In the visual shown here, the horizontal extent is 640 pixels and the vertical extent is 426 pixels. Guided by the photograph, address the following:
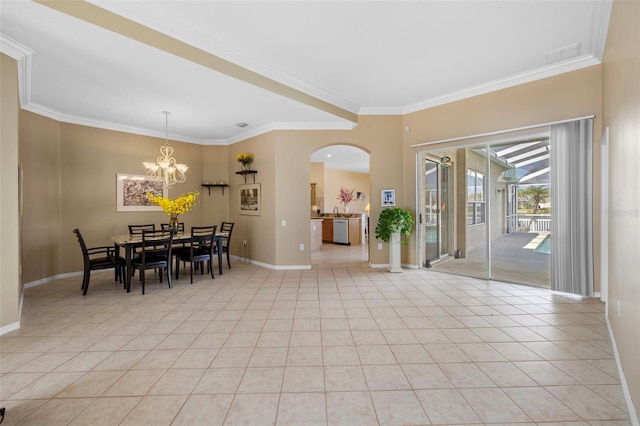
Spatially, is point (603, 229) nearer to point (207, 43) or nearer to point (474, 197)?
point (474, 197)

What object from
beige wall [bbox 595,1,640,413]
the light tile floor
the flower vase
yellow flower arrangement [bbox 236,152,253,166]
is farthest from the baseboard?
beige wall [bbox 595,1,640,413]

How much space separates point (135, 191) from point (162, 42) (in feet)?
13.7

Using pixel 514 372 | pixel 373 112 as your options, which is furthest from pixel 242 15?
pixel 514 372

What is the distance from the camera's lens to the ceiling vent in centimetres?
369

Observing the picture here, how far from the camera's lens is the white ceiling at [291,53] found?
2.91 meters

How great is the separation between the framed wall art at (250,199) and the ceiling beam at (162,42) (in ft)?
8.26

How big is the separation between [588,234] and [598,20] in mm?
2580

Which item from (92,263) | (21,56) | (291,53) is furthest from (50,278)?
A: (291,53)

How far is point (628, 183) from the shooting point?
1937 mm

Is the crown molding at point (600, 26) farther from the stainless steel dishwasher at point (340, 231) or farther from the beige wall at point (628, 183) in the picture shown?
the stainless steel dishwasher at point (340, 231)

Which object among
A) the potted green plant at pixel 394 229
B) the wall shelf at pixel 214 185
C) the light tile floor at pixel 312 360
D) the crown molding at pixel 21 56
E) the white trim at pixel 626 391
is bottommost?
the light tile floor at pixel 312 360

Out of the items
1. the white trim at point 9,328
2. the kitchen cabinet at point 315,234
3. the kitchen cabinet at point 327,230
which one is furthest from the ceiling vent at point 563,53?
the kitchen cabinet at point 327,230

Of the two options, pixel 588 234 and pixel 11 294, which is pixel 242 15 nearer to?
pixel 11 294

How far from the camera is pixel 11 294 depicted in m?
3.08
